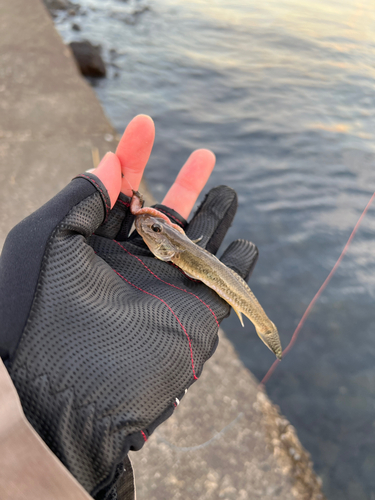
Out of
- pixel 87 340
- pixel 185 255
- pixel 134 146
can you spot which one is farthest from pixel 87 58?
pixel 87 340

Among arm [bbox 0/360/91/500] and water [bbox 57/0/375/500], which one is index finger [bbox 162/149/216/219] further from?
arm [bbox 0/360/91/500]

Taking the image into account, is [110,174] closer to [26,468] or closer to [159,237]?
[159,237]

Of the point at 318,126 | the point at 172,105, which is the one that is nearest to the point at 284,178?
the point at 318,126

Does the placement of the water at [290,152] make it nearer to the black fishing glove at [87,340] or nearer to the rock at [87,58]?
the rock at [87,58]

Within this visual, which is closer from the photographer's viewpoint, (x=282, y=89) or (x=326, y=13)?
(x=282, y=89)

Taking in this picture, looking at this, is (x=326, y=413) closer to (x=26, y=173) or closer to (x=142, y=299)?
(x=142, y=299)
